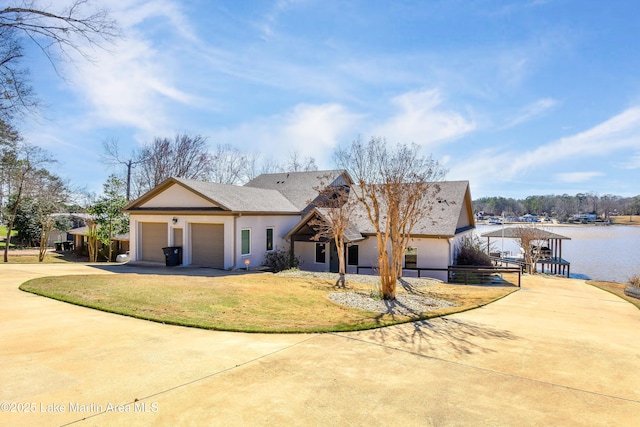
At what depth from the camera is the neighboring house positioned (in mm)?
18609

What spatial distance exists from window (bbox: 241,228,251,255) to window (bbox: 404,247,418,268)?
28.3 ft

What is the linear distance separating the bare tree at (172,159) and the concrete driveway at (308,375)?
31.4 m

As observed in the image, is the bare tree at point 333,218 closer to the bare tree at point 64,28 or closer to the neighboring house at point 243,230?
the neighboring house at point 243,230

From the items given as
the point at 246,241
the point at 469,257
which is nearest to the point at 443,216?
the point at 469,257

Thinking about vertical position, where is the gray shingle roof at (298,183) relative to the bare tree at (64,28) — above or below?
below

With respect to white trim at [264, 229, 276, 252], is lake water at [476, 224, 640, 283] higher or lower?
lower

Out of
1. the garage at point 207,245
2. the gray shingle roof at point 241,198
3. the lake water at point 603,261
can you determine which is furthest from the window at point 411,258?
the lake water at point 603,261

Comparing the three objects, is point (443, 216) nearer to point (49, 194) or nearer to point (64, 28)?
point (64, 28)

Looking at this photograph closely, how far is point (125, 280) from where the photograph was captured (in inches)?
515

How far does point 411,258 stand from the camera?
20812 millimetres

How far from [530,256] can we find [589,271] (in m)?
7.60

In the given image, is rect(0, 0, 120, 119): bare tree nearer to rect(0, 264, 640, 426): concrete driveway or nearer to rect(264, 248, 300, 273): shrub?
rect(0, 264, 640, 426): concrete driveway

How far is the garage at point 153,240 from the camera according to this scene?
20.4 meters

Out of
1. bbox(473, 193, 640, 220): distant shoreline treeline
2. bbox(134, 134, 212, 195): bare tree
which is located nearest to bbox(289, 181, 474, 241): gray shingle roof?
bbox(134, 134, 212, 195): bare tree
